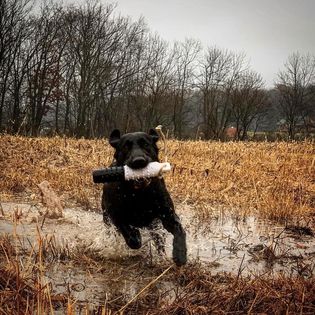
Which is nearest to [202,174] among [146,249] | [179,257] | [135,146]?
[146,249]

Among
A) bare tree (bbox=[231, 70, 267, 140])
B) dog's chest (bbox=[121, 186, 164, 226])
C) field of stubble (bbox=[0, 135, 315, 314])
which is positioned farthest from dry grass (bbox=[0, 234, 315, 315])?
bare tree (bbox=[231, 70, 267, 140])

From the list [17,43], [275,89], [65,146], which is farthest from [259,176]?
[275,89]

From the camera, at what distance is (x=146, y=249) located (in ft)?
15.6

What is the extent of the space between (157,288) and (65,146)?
977 centimetres

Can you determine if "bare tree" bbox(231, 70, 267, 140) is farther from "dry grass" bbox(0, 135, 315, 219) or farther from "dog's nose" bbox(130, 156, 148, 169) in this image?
"dog's nose" bbox(130, 156, 148, 169)

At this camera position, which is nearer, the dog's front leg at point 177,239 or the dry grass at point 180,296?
the dry grass at point 180,296

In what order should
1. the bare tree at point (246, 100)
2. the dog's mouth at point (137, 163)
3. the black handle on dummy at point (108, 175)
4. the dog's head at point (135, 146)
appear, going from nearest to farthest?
the black handle on dummy at point (108, 175) → the dog's mouth at point (137, 163) → the dog's head at point (135, 146) → the bare tree at point (246, 100)

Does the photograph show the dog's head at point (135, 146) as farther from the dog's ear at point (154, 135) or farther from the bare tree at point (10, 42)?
the bare tree at point (10, 42)

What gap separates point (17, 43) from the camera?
29.5m

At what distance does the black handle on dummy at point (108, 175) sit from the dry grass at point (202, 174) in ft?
8.30

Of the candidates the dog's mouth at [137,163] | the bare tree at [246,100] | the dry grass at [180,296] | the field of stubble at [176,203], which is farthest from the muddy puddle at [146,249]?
the bare tree at [246,100]

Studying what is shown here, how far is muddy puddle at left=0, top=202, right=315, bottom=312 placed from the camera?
3449mm

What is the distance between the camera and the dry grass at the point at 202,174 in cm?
715

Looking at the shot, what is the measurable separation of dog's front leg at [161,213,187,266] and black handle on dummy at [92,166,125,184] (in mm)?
854
